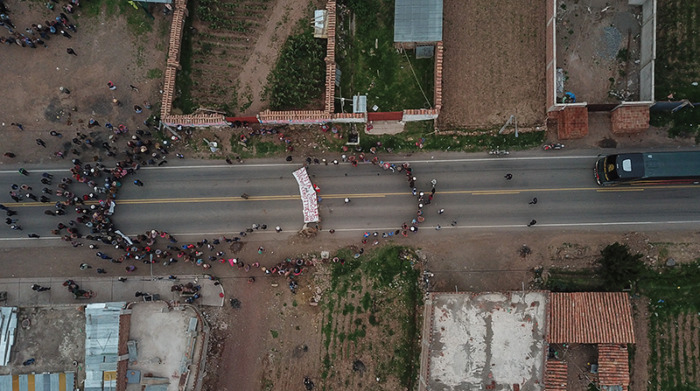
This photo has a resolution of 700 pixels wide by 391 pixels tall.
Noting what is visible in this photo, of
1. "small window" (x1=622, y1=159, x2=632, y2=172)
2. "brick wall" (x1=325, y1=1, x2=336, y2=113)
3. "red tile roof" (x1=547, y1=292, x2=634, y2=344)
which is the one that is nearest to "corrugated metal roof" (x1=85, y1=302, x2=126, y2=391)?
"brick wall" (x1=325, y1=1, x2=336, y2=113)

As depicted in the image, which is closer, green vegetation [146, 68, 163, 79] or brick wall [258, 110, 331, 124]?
brick wall [258, 110, 331, 124]

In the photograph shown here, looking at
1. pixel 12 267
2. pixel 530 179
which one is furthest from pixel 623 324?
pixel 12 267

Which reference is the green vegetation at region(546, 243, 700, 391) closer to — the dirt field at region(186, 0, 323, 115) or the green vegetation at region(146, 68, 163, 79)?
the dirt field at region(186, 0, 323, 115)

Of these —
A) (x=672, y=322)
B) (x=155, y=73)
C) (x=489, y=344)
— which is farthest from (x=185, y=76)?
(x=672, y=322)

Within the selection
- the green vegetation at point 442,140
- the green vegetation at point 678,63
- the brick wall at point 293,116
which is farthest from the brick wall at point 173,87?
the green vegetation at point 678,63

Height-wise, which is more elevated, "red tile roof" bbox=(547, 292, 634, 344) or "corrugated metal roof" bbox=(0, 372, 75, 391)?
"red tile roof" bbox=(547, 292, 634, 344)

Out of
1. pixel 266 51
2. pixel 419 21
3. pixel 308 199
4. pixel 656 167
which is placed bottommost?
pixel 308 199

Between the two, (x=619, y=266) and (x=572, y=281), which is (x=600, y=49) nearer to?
(x=619, y=266)
